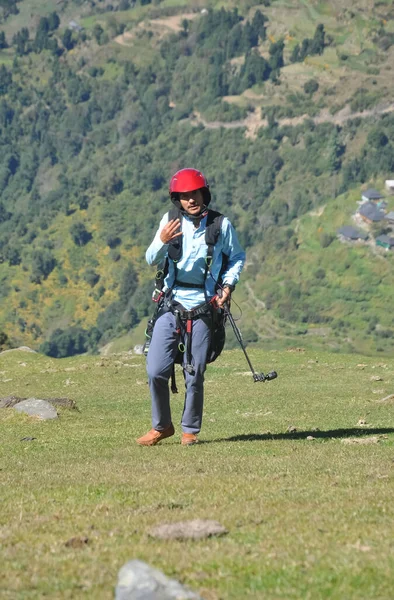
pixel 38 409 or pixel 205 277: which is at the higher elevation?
pixel 205 277

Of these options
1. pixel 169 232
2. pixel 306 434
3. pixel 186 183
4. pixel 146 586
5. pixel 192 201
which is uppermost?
pixel 146 586

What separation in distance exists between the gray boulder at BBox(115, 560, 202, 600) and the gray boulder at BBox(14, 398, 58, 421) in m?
12.0

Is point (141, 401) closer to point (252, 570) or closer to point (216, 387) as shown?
point (216, 387)

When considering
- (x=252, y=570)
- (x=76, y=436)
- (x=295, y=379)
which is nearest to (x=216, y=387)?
(x=295, y=379)

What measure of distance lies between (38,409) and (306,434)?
4789mm

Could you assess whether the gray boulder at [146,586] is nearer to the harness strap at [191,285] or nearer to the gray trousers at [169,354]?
the gray trousers at [169,354]

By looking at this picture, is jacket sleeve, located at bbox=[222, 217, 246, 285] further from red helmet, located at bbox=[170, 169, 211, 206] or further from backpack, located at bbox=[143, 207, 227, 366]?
red helmet, located at bbox=[170, 169, 211, 206]

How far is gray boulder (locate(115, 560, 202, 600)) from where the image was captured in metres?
6.17

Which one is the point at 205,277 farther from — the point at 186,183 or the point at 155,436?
the point at 155,436

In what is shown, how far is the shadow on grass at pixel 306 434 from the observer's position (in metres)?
15.3

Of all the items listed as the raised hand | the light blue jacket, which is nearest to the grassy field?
the light blue jacket

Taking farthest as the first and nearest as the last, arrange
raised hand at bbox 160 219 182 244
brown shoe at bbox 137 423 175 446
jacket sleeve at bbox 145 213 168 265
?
brown shoe at bbox 137 423 175 446
jacket sleeve at bbox 145 213 168 265
raised hand at bbox 160 219 182 244

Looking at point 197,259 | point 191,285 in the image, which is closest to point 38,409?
point 191,285

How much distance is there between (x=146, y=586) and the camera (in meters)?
6.21
